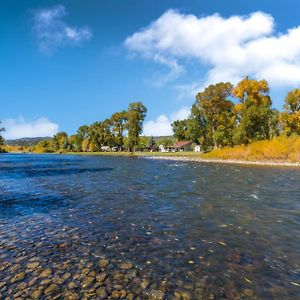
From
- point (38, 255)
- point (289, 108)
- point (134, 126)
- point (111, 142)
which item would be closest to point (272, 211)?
point (38, 255)

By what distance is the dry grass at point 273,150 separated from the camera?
58688mm

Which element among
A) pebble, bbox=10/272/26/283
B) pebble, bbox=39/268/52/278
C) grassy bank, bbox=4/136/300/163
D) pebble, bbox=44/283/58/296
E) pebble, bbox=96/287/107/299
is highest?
grassy bank, bbox=4/136/300/163

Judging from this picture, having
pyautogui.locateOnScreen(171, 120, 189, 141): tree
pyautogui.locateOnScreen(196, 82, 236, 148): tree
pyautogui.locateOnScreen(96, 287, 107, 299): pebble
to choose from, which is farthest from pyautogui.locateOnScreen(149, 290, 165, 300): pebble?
pyautogui.locateOnScreen(171, 120, 189, 141): tree

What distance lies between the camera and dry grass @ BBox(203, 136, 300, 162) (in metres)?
58.7

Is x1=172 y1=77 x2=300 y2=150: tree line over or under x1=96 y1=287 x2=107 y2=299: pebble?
over

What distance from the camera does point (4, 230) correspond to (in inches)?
443

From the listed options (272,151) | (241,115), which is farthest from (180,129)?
(272,151)

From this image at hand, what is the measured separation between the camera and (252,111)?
243 ft

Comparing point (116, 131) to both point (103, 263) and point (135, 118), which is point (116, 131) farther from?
point (103, 263)

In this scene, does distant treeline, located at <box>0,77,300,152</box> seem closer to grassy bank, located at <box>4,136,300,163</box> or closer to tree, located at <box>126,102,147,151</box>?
grassy bank, located at <box>4,136,300,163</box>

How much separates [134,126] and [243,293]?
12288 centimetres

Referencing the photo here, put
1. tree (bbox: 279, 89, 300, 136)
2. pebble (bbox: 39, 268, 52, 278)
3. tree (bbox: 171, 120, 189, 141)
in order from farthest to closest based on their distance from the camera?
tree (bbox: 171, 120, 189, 141), tree (bbox: 279, 89, 300, 136), pebble (bbox: 39, 268, 52, 278)

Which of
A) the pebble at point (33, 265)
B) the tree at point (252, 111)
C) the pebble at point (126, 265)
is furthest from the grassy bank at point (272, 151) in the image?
the pebble at point (33, 265)

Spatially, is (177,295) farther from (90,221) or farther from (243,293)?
(90,221)
